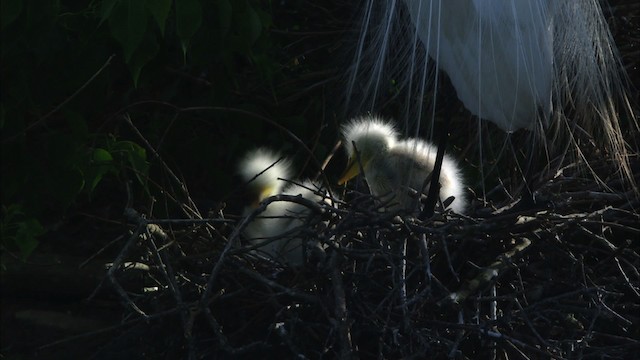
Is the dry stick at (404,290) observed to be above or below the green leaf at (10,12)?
below

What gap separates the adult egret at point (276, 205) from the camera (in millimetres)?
2340

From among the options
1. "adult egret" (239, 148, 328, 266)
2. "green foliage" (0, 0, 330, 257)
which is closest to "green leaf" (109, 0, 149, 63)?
"green foliage" (0, 0, 330, 257)

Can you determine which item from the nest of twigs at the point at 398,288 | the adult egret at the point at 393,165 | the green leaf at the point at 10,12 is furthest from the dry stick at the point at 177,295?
the adult egret at the point at 393,165

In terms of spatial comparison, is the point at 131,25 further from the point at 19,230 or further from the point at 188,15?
the point at 19,230

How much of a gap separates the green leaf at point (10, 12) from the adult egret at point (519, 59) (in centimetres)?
71

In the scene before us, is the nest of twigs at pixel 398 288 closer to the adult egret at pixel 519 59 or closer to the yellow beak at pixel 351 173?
the adult egret at pixel 519 59

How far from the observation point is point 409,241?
83.7 inches

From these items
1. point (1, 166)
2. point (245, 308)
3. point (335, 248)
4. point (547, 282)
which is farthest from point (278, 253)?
point (1, 166)

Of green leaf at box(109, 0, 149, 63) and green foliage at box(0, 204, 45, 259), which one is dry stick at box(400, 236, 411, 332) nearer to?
green leaf at box(109, 0, 149, 63)

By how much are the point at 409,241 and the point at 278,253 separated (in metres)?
0.31

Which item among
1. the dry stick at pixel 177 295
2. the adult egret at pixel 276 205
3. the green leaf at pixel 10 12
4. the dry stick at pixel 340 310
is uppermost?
the green leaf at pixel 10 12

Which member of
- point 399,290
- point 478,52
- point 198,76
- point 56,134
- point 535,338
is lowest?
point 535,338

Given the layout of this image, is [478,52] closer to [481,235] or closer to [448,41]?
[448,41]

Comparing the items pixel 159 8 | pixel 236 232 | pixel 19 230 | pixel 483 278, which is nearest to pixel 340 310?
pixel 236 232
